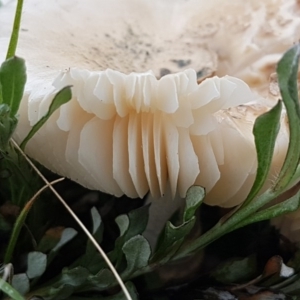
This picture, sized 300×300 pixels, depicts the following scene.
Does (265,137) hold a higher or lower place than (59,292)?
higher

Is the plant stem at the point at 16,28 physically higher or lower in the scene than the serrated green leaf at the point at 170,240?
higher

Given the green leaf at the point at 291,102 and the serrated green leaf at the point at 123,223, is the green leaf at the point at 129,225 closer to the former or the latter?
the serrated green leaf at the point at 123,223

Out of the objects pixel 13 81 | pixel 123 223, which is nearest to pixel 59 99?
pixel 13 81

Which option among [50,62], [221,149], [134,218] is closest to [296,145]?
[221,149]

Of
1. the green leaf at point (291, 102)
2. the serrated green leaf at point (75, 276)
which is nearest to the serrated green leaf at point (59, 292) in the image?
the serrated green leaf at point (75, 276)

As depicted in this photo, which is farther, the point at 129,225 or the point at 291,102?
the point at 129,225

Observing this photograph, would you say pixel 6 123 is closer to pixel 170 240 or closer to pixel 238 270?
pixel 170 240

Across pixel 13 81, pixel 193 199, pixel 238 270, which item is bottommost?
pixel 238 270
